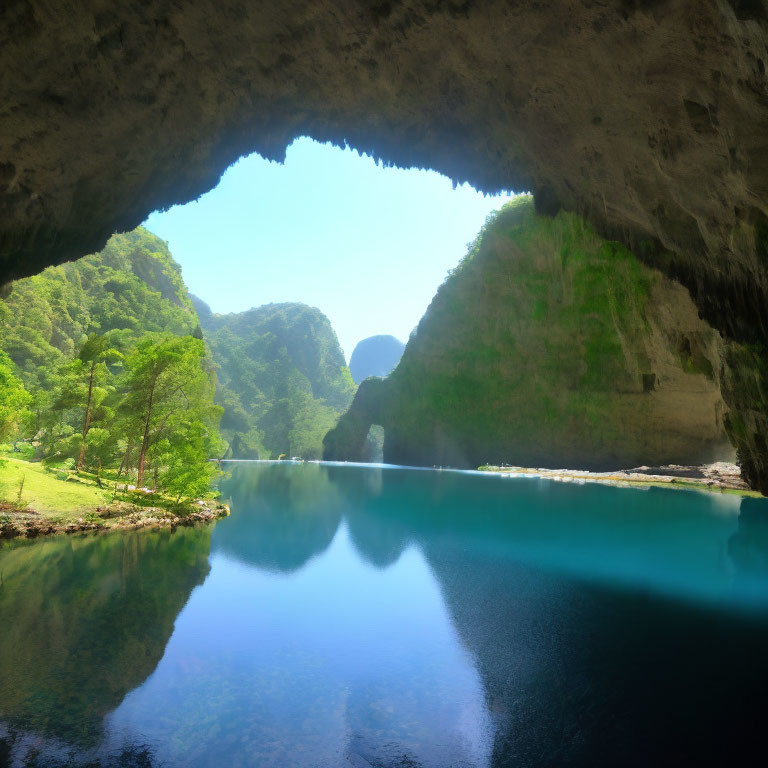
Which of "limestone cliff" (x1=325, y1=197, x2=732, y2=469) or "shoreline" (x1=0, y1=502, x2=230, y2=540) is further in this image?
"limestone cliff" (x1=325, y1=197, x2=732, y2=469)

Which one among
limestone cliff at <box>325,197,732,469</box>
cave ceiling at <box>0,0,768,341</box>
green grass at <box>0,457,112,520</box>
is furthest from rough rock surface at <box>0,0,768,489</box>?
limestone cliff at <box>325,197,732,469</box>

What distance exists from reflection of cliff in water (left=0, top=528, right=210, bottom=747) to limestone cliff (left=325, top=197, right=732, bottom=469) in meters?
22.0

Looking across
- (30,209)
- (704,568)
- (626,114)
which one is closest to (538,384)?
(704,568)

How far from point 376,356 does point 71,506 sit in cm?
18325

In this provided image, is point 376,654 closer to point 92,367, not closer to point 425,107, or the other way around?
point 425,107

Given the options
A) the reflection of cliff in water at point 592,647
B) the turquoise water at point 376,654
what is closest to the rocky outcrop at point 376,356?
the reflection of cliff in water at point 592,647

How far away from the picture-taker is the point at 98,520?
1334 centimetres

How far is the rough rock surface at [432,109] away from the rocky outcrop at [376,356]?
182526 mm

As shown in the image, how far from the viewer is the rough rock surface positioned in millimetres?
6008

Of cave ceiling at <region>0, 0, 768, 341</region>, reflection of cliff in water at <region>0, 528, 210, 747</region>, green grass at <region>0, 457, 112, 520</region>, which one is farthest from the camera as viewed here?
green grass at <region>0, 457, 112, 520</region>

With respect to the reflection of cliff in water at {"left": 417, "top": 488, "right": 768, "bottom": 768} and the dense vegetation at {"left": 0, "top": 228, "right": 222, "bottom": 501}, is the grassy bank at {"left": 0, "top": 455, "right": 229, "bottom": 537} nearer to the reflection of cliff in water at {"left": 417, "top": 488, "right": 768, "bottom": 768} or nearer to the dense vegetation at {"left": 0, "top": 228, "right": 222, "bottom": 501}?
the dense vegetation at {"left": 0, "top": 228, "right": 222, "bottom": 501}

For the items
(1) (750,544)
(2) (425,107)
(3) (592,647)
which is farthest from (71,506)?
(1) (750,544)

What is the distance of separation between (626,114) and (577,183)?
268cm

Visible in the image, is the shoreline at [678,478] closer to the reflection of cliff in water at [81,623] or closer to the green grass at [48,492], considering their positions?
the reflection of cliff in water at [81,623]
